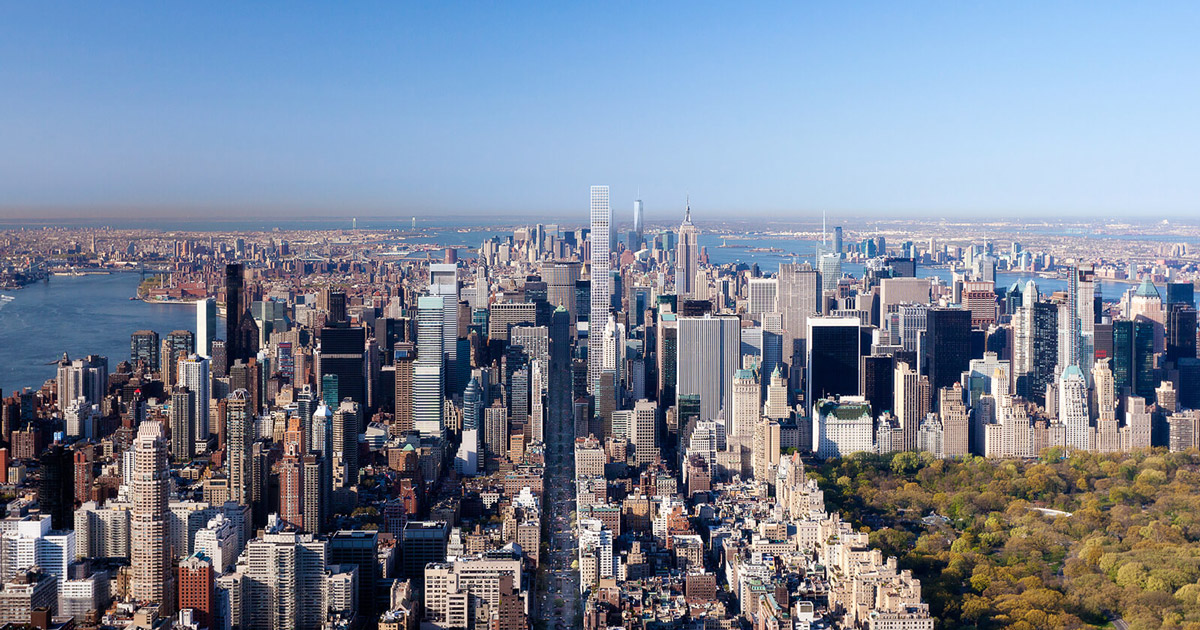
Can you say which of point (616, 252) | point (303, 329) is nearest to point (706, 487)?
point (303, 329)

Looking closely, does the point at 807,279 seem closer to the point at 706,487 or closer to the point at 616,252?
the point at 616,252

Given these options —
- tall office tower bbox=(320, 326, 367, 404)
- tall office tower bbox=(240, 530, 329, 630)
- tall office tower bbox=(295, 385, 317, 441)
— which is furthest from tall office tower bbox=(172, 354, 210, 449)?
tall office tower bbox=(240, 530, 329, 630)

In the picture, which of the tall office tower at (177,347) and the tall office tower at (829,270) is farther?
the tall office tower at (829,270)

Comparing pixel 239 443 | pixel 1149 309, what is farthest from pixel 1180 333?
pixel 239 443

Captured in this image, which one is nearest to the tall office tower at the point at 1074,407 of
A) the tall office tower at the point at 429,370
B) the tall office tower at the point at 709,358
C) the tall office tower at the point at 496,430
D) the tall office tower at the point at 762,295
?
the tall office tower at the point at 709,358

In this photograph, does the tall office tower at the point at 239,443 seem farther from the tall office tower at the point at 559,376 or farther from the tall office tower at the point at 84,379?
the tall office tower at the point at 559,376
